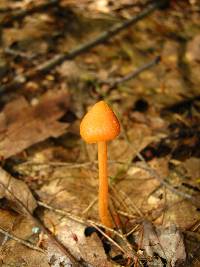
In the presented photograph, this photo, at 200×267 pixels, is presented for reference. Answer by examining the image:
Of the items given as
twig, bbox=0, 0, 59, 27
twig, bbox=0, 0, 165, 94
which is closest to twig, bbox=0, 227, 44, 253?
twig, bbox=0, 0, 165, 94

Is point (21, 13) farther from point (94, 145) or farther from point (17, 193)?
point (17, 193)

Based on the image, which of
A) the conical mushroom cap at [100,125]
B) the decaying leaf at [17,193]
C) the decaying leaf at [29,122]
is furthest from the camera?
the decaying leaf at [29,122]

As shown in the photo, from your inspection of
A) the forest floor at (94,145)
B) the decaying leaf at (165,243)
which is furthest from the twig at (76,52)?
the decaying leaf at (165,243)

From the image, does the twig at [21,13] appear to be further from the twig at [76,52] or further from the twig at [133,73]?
the twig at [133,73]

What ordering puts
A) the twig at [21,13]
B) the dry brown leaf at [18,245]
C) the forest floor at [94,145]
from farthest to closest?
the twig at [21,13], the forest floor at [94,145], the dry brown leaf at [18,245]

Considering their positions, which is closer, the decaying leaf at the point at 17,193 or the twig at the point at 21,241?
the twig at the point at 21,241

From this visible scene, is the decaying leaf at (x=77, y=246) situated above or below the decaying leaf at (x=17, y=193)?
below
